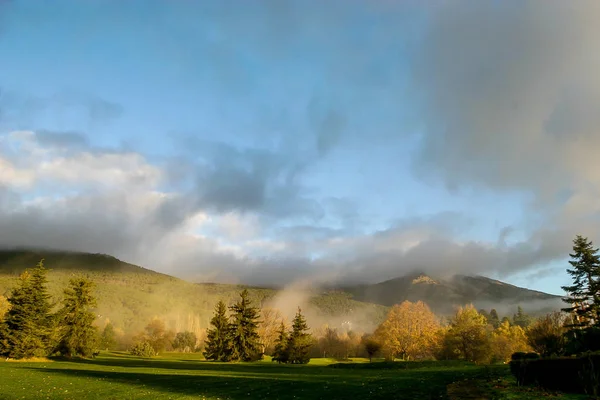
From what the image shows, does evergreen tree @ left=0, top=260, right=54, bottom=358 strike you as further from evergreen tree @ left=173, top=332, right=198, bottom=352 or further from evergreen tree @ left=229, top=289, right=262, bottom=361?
evergreen tree @ left=173, top=332, right=198, bottom=352

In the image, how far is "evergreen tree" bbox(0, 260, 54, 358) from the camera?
62.4 metres

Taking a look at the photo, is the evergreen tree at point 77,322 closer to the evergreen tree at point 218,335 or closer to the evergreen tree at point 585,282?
the evergreen tree at point 218,335

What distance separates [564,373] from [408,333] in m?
79.7

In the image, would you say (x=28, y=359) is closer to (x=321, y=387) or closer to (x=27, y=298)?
(x=27, y=298)

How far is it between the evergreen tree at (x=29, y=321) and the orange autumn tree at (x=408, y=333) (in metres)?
75.3

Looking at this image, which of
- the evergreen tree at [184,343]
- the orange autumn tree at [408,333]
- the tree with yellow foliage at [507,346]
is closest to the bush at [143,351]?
the orange autumn tree at [408,333]

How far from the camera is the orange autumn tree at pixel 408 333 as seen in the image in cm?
9406

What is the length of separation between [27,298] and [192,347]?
118m

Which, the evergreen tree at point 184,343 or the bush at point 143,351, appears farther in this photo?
the evergreen tree at point 184,343

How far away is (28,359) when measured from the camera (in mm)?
63094

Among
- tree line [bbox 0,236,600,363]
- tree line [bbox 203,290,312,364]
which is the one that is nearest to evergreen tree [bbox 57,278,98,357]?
tree line [bbox 0,236,600,363]

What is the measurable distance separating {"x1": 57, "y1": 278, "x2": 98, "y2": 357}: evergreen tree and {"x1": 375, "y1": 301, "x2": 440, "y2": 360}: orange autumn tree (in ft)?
227

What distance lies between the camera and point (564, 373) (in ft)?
70.8

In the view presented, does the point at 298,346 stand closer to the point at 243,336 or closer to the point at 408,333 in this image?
the point at 243,336
